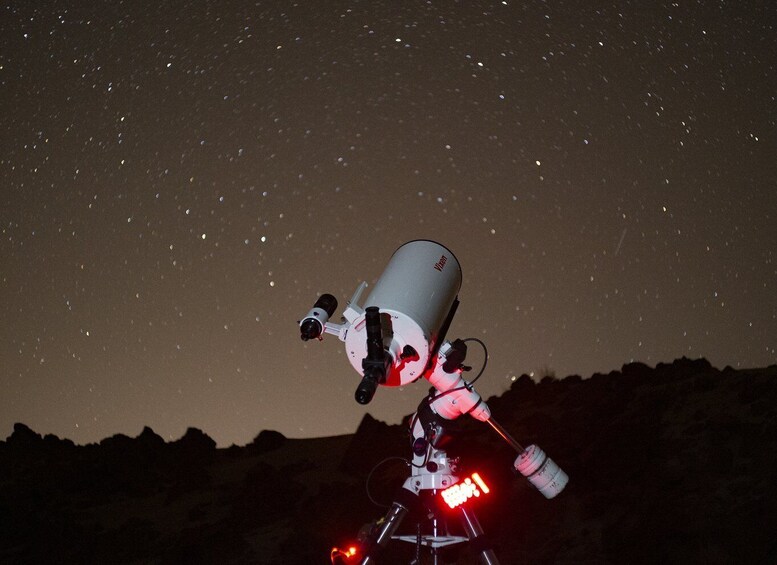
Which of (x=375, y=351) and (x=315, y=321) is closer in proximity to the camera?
(x=375, y=351)

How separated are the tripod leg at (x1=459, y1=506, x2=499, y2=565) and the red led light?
0.12 meters

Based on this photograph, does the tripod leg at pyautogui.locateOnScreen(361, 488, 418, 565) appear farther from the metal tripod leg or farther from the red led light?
the red led light

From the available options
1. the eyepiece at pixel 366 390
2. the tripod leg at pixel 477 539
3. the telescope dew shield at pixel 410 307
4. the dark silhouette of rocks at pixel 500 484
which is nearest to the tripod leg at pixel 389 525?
the tripod leg at pixel 477 539

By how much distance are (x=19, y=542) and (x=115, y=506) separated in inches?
133

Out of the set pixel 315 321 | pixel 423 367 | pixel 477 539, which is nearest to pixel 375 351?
pixel 423 367

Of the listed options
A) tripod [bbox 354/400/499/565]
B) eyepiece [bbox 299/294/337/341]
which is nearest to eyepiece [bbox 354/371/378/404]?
eyepiece [bbox 299/294/337/341]

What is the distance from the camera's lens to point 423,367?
444 cm

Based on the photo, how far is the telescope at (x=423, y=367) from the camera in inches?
173

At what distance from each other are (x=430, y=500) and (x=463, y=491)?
0.24 metres

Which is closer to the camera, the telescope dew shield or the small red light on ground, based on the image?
the telescope dew shield

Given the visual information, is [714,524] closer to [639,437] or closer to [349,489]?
[639,437]

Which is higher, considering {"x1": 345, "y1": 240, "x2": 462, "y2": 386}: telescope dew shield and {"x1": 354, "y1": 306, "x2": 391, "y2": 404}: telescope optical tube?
{"x1": 345, "y1": 240, "x2": 462, "y2": 386}: telescope dew shield

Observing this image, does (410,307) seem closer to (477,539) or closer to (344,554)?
(477,539)

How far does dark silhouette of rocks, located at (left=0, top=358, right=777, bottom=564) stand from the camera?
10359mm
